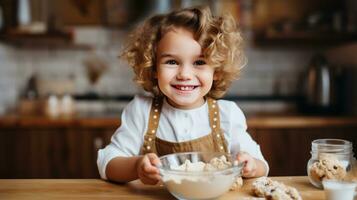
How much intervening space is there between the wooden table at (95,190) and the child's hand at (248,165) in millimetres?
19

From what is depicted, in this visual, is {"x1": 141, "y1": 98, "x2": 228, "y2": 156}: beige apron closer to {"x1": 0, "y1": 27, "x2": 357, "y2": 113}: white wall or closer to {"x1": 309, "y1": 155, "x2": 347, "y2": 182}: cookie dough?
{"x1": 309, "y1": 155, "x2": 347, "y2": 182}: cookie dough

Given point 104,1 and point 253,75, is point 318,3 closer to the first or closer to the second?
point 253,75

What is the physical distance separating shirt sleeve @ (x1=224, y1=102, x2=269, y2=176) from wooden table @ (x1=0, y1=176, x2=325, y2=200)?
0.20 m

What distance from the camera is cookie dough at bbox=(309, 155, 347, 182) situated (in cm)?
89

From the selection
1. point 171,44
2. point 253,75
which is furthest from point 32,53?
point 171,44

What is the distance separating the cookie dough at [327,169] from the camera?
894mm

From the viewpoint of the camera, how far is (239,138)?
1257mm

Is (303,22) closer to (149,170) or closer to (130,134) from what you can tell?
(130,134)

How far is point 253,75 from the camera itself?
3039 mm

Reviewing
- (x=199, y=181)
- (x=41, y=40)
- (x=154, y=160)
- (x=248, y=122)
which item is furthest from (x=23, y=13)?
(x=199, y=181)

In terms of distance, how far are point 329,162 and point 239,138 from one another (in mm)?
375

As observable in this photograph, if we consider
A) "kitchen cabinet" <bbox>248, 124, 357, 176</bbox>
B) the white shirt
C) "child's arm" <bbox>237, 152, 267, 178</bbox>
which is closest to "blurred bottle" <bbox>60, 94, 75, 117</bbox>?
"kitchen cabinet" <bbox>248, 124, 357, 176</bbox>

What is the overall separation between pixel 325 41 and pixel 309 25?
20 centimetres

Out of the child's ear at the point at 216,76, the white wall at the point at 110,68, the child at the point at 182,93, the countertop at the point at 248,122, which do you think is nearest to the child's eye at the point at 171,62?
the child at the point at 182,93
